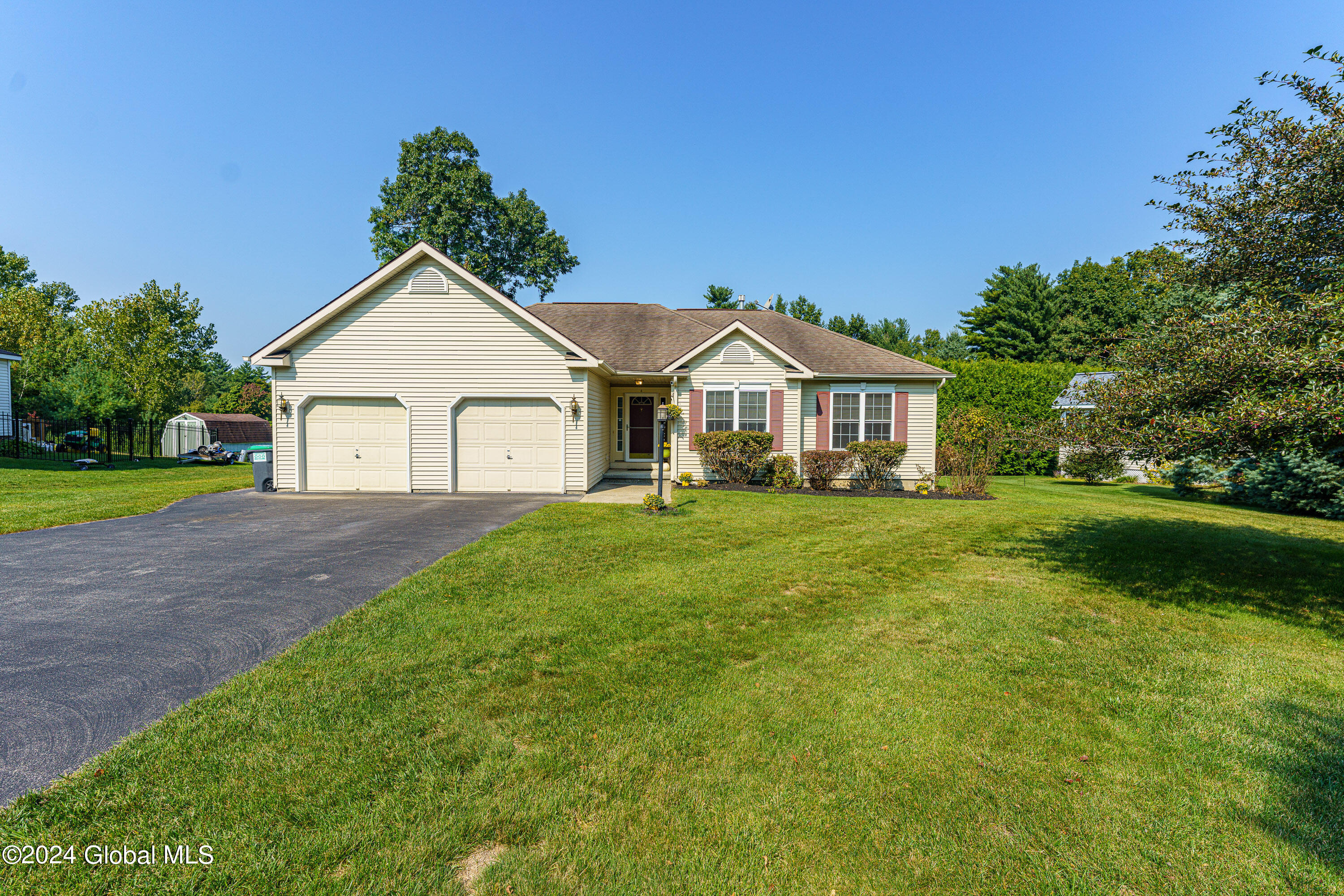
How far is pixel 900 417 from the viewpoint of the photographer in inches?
629

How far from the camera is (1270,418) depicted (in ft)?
16.2

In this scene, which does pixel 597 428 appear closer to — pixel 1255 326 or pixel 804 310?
pixel 1255 326

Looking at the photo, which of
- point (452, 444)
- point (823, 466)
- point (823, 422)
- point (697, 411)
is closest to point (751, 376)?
point (697, 411)

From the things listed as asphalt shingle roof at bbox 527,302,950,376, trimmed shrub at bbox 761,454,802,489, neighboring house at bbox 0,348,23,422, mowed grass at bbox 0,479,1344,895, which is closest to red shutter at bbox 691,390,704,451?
asphalt shingle roof at bbox 527,302,950,376

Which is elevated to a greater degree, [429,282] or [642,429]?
[429,282]

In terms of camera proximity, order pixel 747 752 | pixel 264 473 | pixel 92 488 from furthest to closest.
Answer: pixel 92 488
pixel 264 473
pixel 747 752

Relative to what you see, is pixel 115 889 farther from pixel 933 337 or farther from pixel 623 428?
pixel 933 337

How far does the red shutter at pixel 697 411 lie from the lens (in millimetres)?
15562

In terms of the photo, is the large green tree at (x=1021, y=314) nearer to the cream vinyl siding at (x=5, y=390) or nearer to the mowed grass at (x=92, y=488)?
the mowed grass at (x=92, y=488)

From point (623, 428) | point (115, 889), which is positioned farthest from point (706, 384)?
point (115, 889)

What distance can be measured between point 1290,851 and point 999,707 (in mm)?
1390

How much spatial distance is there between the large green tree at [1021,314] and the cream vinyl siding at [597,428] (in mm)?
33783

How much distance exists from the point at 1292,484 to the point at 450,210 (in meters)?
34.2

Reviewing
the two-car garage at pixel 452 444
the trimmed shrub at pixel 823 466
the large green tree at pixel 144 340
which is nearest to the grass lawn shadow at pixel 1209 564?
the trimmed shrub at pixel 823 466
